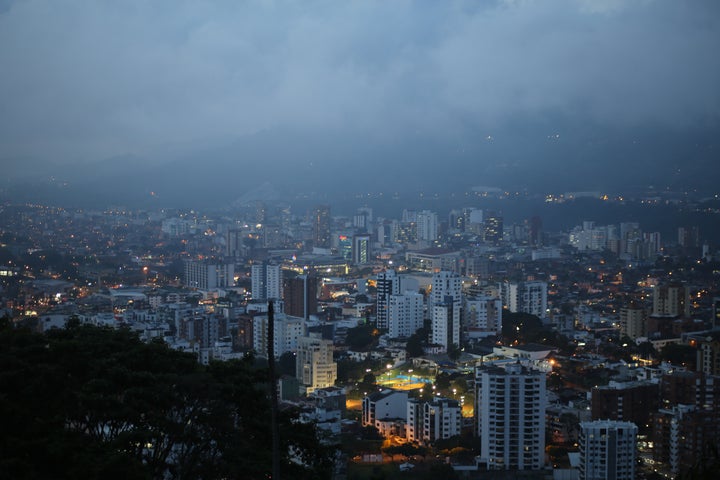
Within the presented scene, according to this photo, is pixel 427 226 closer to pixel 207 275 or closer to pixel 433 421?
pixel 207 275

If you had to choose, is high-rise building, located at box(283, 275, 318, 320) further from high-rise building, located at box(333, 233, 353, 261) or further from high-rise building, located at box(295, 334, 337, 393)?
high-rise building, located at box(333, 233, 353, 261)

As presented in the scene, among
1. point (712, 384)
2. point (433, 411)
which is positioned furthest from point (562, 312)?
point (433, 411)

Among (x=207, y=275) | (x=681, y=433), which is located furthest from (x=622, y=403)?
(x=207, y=275)

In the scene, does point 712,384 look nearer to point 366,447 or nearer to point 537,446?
point 537,446

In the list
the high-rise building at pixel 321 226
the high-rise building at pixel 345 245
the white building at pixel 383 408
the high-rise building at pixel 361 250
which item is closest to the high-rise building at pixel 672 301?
the white building at pixel 383 408

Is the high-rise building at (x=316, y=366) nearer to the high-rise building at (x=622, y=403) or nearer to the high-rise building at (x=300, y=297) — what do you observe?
the high-rise building at (x=622, y=403)

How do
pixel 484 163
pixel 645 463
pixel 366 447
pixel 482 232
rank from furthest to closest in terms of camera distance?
pixel 484 163 → pixel 482 232 → pixel 366 447 → pixel 645 463
